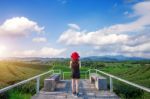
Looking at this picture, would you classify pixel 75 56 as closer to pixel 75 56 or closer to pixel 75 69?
pixel 75 56

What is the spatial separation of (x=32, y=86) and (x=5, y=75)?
62.5ft

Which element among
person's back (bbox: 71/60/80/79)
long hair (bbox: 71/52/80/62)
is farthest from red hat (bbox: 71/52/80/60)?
person's back (bbox: 71/60/80/79)

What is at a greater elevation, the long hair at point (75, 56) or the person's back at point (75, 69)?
the long hair at point (75, 56)

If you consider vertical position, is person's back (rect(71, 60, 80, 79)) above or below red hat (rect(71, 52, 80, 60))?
below

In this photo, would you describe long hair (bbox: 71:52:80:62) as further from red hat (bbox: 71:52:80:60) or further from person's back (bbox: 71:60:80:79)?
person's back (bbox: 71:60:80:79)

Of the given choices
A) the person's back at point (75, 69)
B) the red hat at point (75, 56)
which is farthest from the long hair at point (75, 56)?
the person's back at point (75, 69)

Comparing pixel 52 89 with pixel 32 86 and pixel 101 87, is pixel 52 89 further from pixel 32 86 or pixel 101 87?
pixel 32 86

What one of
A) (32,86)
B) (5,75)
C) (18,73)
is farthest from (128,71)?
(32,86)

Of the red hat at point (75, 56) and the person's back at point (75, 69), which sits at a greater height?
the red hat at point (75, 56)

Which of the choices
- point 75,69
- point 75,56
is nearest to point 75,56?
point 75,56

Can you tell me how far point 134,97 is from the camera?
196 ft

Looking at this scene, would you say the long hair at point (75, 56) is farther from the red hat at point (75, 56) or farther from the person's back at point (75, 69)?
the person's back at point (75, 69)

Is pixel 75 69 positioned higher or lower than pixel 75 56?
lower

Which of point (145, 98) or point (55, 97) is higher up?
point (55, 97)
